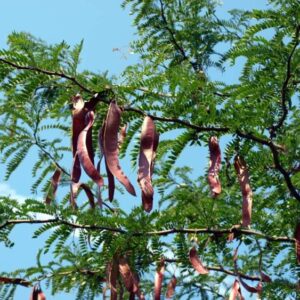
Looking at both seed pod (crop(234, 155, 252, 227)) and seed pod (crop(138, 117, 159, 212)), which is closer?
seed pod (crop(138, 117, 159, 212))

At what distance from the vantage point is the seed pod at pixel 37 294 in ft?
11.9

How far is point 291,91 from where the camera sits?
369 cm

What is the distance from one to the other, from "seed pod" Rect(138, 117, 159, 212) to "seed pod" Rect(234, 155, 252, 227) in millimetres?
584

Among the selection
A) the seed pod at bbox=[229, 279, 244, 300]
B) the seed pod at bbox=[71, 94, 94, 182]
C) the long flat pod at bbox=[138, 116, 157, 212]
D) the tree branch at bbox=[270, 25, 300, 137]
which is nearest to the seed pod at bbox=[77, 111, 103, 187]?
the seed pod at bbox=[71, 94, 94, 182]

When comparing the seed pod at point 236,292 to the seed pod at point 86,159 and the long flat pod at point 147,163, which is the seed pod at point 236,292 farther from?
the seed pod at point 86,159

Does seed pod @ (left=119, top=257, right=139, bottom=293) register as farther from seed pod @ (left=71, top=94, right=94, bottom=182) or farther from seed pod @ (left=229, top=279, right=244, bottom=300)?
seed pod @ (left=71, top=94, right=94, bottom=182)

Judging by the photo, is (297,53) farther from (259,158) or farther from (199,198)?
(199,198)

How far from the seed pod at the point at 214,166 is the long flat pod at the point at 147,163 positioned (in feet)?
1.24

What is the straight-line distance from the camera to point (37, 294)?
3656mm

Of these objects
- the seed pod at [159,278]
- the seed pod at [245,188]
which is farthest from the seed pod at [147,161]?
the seed pod at [159,278]

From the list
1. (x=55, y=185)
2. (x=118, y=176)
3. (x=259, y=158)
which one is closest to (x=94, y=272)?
(x=55, y=185)

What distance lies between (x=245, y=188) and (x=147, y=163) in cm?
77

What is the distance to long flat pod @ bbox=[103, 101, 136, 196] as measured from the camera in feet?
7.31

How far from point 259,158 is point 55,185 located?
118 centimetres
